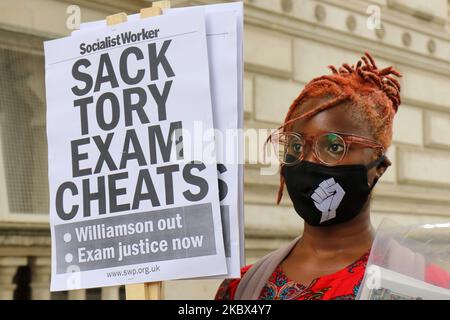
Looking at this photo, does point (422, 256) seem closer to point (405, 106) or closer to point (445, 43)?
point (405, 106)

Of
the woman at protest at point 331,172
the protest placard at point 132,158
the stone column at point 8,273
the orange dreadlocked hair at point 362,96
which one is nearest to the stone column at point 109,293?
the stone column at point 8,273

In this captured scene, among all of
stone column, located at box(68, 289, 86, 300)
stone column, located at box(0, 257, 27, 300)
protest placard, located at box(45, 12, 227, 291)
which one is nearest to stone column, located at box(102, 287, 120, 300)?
stone column, located at box(68, 289, 86, 300)

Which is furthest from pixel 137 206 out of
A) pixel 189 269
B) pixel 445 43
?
pixel 445 43

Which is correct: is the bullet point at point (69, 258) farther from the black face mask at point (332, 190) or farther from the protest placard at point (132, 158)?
the black face mask at point (332, 190)

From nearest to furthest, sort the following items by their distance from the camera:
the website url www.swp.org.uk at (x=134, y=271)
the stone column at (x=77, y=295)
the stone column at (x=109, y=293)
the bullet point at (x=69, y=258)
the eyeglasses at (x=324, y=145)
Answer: the eyeglasses at (x=324, y=145) → the website url www.swp.org.uk at (x=134, y=271) → the bullet point at (x=69, y=258) → the stone column at (x=77, y=295) → the stone column at (x=109, y=293)

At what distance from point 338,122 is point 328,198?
0.22 m

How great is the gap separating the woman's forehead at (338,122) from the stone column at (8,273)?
165 inches

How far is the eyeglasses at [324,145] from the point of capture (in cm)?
288

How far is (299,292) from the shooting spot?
2.87 metres

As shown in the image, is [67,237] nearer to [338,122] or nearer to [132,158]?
[132,158]

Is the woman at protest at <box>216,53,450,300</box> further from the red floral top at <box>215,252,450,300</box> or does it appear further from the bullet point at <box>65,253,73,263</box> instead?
the bullet point at <box>65,253,73,263</box>

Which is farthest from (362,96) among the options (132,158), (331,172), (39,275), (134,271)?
(39,275)

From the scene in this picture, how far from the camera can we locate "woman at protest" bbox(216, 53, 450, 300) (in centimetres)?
290

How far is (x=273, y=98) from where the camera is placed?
332 inches
